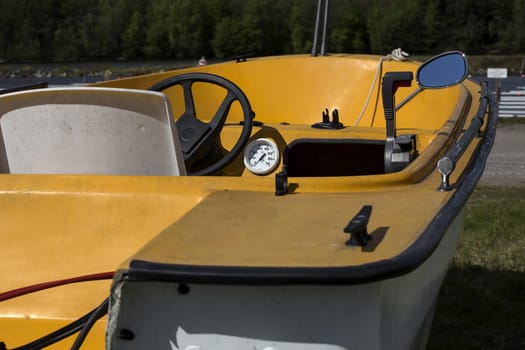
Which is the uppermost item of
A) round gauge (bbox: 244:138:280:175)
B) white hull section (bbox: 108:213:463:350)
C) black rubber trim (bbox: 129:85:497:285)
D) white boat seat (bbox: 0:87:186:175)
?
white boat seat (bbox: 0:87:186:175)

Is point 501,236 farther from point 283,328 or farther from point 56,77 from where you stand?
point 56,77

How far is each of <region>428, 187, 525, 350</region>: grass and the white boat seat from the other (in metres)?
2.10

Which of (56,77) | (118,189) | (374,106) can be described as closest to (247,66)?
(374,106)

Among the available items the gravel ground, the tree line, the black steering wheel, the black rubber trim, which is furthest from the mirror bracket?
the tree line

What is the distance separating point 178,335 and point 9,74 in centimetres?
3419

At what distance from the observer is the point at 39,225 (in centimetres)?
252

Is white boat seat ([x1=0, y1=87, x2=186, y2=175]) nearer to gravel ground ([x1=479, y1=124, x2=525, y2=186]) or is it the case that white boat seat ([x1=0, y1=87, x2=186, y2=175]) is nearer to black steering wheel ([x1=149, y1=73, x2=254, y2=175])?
black steering wheel ([x1=149, y1=73, x2=254, y2=175])

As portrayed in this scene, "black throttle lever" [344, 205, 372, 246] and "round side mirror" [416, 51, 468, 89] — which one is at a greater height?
"round side mirror" [416, 51, 468, 89]

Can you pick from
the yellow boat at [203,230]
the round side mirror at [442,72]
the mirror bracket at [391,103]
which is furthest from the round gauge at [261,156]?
the round side mirror at [442,72]

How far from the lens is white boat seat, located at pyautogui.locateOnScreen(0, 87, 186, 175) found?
8.95 ft

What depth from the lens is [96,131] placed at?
8.95 ft

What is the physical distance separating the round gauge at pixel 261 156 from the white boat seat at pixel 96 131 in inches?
43.3

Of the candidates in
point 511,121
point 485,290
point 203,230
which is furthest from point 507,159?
point 203,230

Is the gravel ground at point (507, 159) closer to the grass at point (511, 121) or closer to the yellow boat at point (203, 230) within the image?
the grass at point (511, 121)
